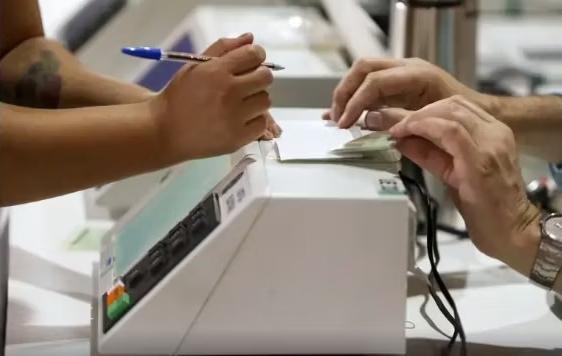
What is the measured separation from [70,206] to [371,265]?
2.05ft

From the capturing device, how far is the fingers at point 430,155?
0.82 metres

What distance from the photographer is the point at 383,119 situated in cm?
90

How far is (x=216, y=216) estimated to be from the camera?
0.73 meters

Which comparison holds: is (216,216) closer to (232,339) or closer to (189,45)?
(232,339)

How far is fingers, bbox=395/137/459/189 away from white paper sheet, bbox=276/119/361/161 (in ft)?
0.16

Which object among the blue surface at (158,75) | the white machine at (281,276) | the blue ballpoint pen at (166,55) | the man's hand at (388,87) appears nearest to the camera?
the white machine at (281,276)

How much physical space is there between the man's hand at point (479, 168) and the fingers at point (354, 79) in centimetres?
13

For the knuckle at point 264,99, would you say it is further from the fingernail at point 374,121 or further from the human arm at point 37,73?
the human arm at point 37,73

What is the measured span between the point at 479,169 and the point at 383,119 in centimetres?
14

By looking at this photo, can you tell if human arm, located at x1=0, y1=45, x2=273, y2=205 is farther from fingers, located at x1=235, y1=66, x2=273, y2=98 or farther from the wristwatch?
the wristwatch

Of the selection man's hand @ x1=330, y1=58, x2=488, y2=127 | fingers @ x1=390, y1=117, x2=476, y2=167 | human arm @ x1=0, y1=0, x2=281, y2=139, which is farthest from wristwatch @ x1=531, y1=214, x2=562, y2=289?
human arm @ x1=0, y1=0, x2=281, y2=139

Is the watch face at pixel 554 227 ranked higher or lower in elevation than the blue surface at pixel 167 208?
lower

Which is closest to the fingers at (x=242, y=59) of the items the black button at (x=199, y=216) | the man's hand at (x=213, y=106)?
the man's hand at (x=213, y=106)

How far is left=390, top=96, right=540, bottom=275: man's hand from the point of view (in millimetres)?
793
